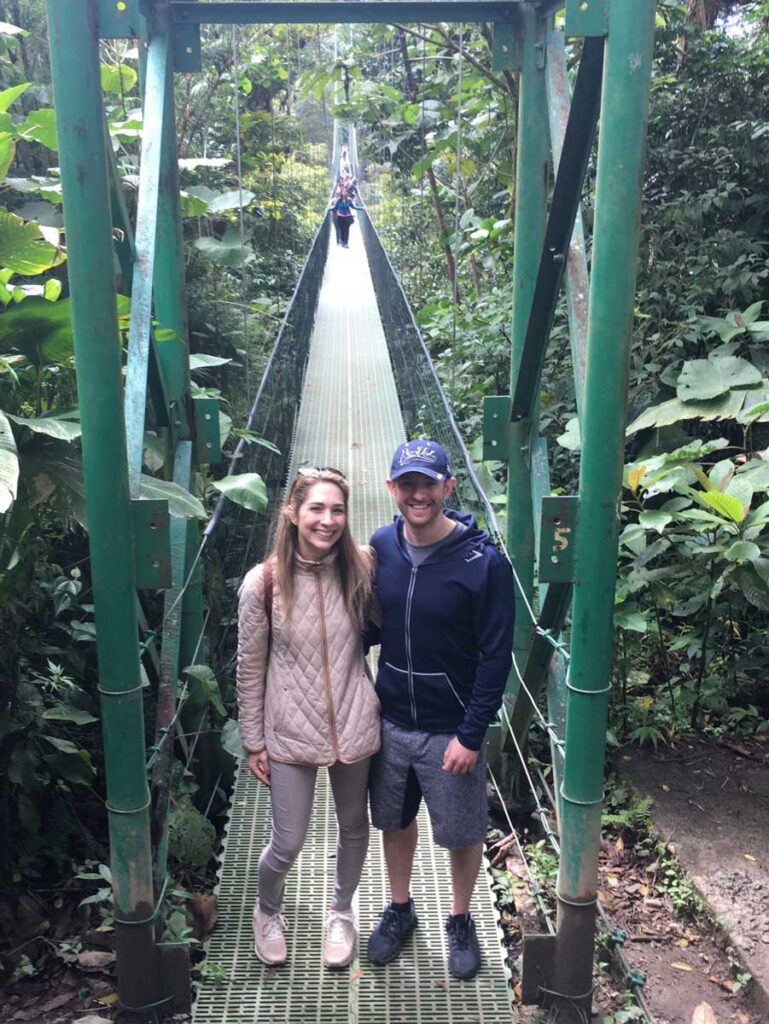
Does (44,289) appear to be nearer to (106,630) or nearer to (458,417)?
(106,630)

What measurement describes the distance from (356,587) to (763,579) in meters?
1.86

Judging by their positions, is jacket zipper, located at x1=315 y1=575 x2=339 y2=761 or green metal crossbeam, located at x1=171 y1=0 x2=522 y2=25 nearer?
jacket zipper, located at x1=315 y1=575 x2=339 y2=761

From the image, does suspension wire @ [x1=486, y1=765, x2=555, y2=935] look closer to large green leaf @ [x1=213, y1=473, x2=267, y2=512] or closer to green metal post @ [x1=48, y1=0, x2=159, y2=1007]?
green metal post @ [x1=48, y1=0, x2=159, y2=1007]

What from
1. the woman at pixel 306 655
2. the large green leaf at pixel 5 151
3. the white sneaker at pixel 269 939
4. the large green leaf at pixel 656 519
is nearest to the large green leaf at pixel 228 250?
the large green leaf at pixel 5 151

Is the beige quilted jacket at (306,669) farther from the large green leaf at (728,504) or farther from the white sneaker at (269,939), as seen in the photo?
the large green leaf at (728,504)

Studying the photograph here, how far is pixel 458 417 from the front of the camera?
6.44 m

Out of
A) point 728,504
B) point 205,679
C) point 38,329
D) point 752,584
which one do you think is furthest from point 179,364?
point 752,584

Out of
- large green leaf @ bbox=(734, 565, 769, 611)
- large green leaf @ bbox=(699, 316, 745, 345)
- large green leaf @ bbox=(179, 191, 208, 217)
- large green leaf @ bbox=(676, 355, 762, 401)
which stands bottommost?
large green leaf @ bbox=(734, 565, 769, 611)

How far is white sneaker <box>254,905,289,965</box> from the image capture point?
2.15 m

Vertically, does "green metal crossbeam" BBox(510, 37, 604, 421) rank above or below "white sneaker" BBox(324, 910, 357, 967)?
above

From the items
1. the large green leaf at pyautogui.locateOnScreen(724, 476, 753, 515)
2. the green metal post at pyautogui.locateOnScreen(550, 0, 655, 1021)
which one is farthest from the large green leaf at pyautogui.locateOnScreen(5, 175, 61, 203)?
the large green leaf at pyautogui.locateOnScreen(724, 476, 753, 515)

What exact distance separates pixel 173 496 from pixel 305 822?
78 centimetres

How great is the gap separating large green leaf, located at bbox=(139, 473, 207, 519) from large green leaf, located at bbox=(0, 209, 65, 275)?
0.63 metres

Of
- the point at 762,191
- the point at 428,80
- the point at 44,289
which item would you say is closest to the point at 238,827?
the point at 44,289
